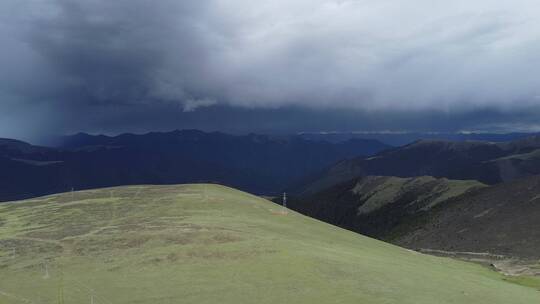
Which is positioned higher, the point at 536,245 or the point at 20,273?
the point at 20,273

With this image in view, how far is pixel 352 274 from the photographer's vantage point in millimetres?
61625

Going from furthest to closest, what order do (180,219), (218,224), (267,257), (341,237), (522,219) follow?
(522,219)
(341,237)
(180,219)
(218,224)
(267,257)

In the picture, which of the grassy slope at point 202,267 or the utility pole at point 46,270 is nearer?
the grassy slope at point 202,267

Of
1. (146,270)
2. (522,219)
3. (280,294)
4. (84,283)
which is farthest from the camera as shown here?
(522,219)

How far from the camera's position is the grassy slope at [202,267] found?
5428 centimetres

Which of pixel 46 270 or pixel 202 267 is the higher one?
pixel 202 267

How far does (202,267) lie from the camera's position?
64.8 meters

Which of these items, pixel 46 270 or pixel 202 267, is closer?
pixel 202 267

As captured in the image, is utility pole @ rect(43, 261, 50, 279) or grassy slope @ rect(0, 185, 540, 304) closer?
grassy slope @ rect(0, 185, 540, 304)

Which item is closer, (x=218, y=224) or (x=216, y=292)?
(x=216, y=292)

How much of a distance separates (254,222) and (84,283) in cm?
4897

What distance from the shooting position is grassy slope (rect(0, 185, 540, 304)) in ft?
178

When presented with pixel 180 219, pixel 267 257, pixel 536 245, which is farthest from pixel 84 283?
pixel 536 245

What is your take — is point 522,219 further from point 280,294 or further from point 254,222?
point 280,294
